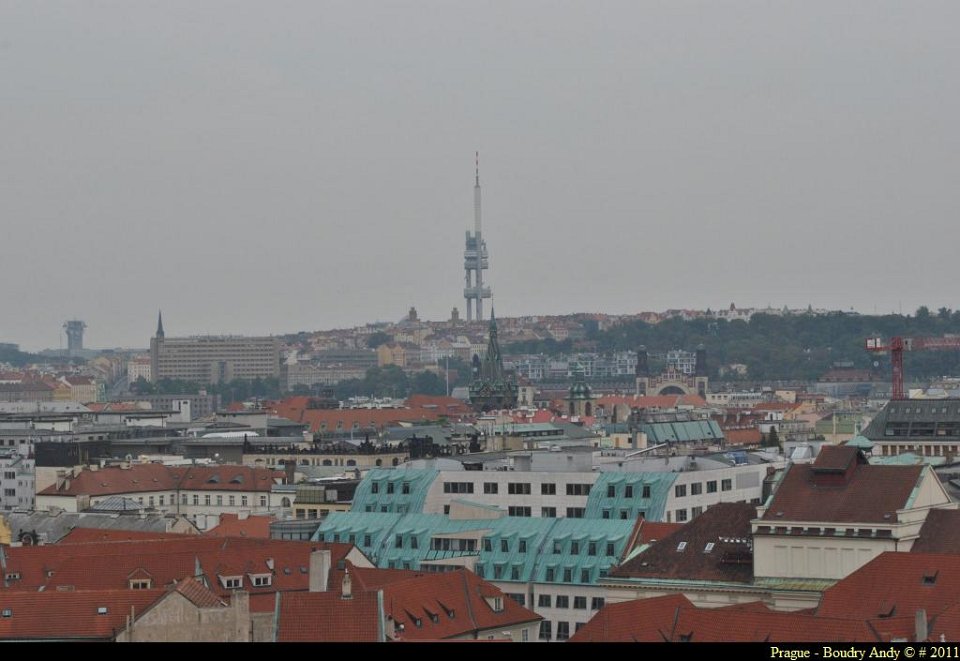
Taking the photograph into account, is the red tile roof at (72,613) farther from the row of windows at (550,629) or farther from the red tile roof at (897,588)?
the row of windows at (550,629)

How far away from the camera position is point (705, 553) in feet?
176

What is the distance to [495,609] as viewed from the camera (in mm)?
50500

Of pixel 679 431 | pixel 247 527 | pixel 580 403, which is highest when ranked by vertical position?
pixel 580 403

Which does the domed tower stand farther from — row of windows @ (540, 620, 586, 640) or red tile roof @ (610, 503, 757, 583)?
red tile roof @ (610, 503, 757, 583)

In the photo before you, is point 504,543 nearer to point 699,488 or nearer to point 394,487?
point 394,487

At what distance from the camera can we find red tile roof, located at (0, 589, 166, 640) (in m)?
41.2

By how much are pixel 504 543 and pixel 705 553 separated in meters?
8.64

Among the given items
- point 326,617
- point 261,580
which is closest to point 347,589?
point 326,617

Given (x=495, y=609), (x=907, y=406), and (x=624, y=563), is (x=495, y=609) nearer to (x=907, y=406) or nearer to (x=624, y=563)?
(x=624, y=563)

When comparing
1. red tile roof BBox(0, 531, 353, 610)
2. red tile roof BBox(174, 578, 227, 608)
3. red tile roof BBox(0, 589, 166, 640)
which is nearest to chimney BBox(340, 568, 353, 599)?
red tile roof BBox(174, 578, 227, 608)

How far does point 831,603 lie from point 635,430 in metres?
75.9

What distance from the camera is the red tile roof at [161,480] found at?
92.0 metres
